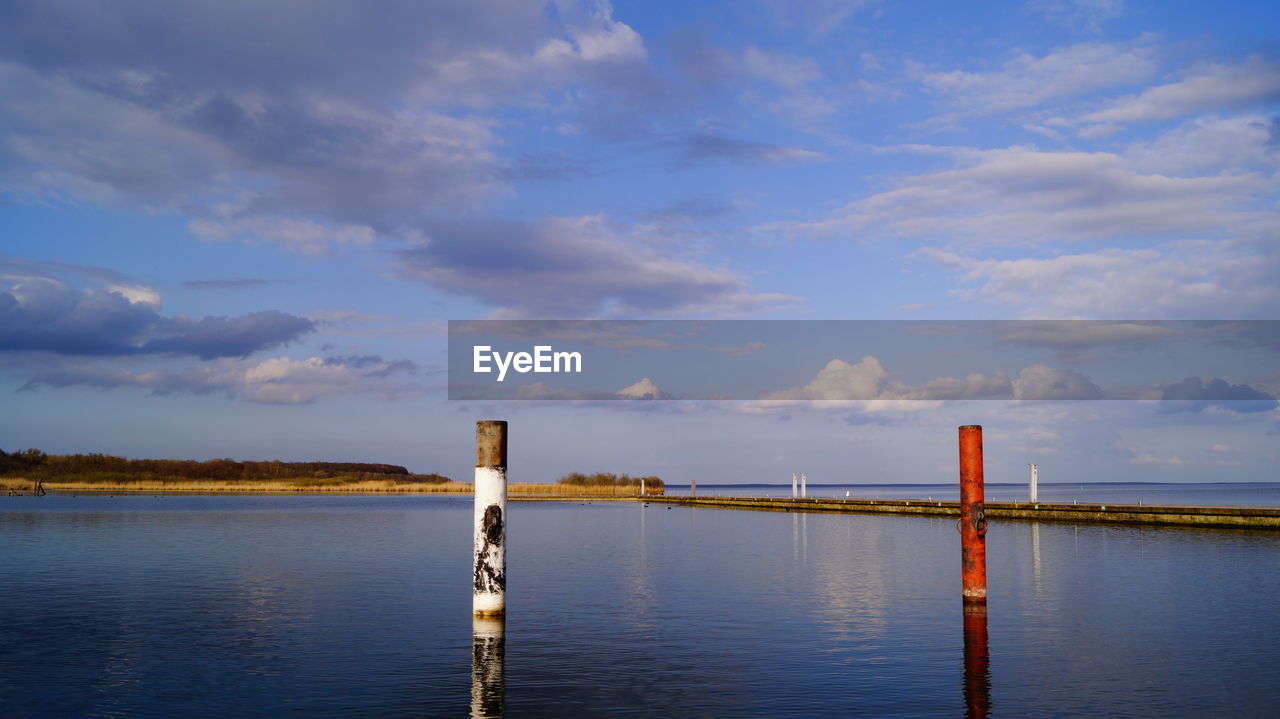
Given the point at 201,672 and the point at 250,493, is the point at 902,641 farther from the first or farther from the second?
the point at 250,493

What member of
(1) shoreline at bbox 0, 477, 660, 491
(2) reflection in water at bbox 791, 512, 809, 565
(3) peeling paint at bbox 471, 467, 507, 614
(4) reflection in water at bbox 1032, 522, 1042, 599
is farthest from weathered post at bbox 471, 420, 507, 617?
(1) shoreline at bbox 0, 477, 660, 491

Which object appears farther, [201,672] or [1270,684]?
[201,672]

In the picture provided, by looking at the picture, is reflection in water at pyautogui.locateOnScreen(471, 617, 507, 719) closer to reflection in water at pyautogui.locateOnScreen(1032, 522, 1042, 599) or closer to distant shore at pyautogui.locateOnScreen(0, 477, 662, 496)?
reflection in water at pyautogui.locateOnScreen(1032, 522, 1042, 599)

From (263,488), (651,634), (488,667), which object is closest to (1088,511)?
(651,634)

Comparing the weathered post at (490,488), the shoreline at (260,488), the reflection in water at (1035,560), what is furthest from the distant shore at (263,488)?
the weathered post at (490,488)

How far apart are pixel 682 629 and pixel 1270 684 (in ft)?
42.1

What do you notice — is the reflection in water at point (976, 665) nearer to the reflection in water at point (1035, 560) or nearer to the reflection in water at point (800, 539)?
the reflection in water at point (1035, 560)

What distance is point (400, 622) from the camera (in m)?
27.0

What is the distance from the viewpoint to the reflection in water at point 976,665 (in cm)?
1711

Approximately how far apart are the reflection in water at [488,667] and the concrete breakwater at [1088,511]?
168ft

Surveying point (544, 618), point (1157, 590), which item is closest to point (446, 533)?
point (544, 618)

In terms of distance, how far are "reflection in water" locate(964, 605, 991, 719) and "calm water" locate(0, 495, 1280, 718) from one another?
9cm

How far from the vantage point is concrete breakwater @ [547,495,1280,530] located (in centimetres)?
6172

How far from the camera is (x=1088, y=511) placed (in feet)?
234
